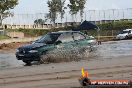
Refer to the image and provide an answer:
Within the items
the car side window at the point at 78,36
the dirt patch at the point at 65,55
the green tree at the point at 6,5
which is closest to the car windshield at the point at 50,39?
the dirt patch at the point at 65,55

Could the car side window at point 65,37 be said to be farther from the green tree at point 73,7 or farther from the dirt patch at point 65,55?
the green tree at point 73,7

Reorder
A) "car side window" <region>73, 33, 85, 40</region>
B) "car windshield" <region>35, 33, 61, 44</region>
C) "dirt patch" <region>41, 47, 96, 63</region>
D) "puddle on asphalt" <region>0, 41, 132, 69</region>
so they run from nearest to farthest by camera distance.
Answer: "dirt patch" <region>41, 47, 96, 63</region> < "puddle on asphalt" <region>0, 41, 132, 69</region> < "car windshield" <region>35, 33, 61, 44</region> < "car side window" <region>73, 33, 85, 40</region>

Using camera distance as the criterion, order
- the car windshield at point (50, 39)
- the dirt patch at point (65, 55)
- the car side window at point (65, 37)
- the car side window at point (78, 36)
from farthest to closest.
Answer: the car side window at point (78, 36) → the car side window at point (65, 37) → the car windshield at point (50, 39) → the dirt patch at point (65, 55)

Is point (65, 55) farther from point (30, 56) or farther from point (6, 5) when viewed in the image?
point (6, 5)

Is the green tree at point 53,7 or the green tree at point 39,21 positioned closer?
the green tree at point 39,21

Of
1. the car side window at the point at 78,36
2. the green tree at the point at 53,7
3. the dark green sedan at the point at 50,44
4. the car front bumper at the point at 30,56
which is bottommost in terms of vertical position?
the car front bumper at the point at 30,56

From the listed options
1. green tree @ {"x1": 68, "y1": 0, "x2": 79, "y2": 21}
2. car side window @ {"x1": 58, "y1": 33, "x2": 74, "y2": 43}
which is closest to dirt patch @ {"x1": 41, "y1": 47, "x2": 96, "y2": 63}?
car side window @ {"x1": 58, "y1": 33, "x2": 74, "y2": 43}

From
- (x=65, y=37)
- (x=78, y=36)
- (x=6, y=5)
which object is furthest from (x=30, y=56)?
(x=6, y=5)

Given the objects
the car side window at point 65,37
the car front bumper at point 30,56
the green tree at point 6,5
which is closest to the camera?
the car front bumper at point 30,56

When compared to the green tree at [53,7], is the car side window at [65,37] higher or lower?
lower

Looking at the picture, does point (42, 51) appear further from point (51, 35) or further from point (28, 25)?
point (28, 25)

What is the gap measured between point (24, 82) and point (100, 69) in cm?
348

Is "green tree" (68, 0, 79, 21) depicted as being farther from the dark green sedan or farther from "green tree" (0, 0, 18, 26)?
the dark green sedan

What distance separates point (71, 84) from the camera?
1173cm
